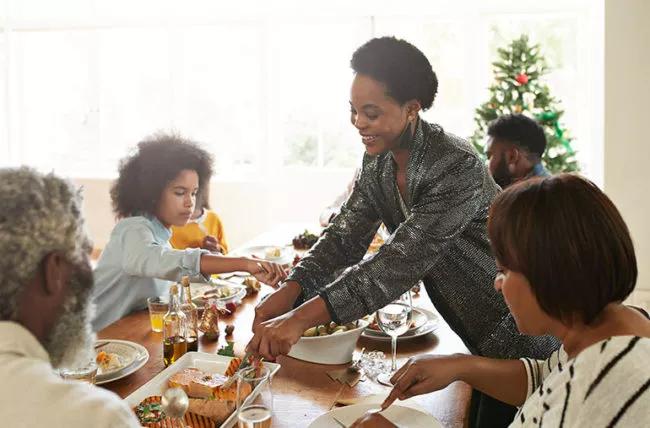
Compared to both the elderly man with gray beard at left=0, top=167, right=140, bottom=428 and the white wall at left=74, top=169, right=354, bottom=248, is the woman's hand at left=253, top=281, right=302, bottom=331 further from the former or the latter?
the white wall at left=74, top=169, right=354, bottom=248

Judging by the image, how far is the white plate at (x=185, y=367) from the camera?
1.38m

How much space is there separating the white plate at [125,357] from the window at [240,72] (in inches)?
168

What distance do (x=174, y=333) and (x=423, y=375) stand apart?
66 centimetres

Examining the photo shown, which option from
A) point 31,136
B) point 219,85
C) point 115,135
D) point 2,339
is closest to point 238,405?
point 2,339

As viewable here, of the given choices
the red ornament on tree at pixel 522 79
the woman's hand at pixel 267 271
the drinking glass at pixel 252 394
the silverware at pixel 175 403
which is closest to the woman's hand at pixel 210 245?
the woman's hand at pixel 267 271

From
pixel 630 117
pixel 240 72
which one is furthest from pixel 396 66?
pixel 240 72

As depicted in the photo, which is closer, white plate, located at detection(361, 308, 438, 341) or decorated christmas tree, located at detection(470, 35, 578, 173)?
white plate, located at detection(361, 308, 438, 341)

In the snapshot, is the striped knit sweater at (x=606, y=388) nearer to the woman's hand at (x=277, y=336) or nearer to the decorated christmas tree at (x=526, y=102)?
the woman's hand at (x=277, y=336)

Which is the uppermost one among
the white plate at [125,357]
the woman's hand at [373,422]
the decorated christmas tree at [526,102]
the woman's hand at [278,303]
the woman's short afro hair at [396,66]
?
the decorated christmas tree at [526,102]

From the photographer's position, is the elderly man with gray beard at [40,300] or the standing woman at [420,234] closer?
the elderly man with gray beard at [40,300]

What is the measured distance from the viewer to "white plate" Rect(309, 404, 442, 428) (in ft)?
4.32

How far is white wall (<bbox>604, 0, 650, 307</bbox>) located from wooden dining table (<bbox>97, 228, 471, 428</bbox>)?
3.07 metres

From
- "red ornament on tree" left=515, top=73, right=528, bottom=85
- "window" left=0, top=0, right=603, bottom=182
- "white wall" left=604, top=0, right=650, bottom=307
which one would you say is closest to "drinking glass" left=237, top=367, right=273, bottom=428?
"white wall" left=604, top=0, right=650, bottom=307

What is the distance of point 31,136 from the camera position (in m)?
6.86
